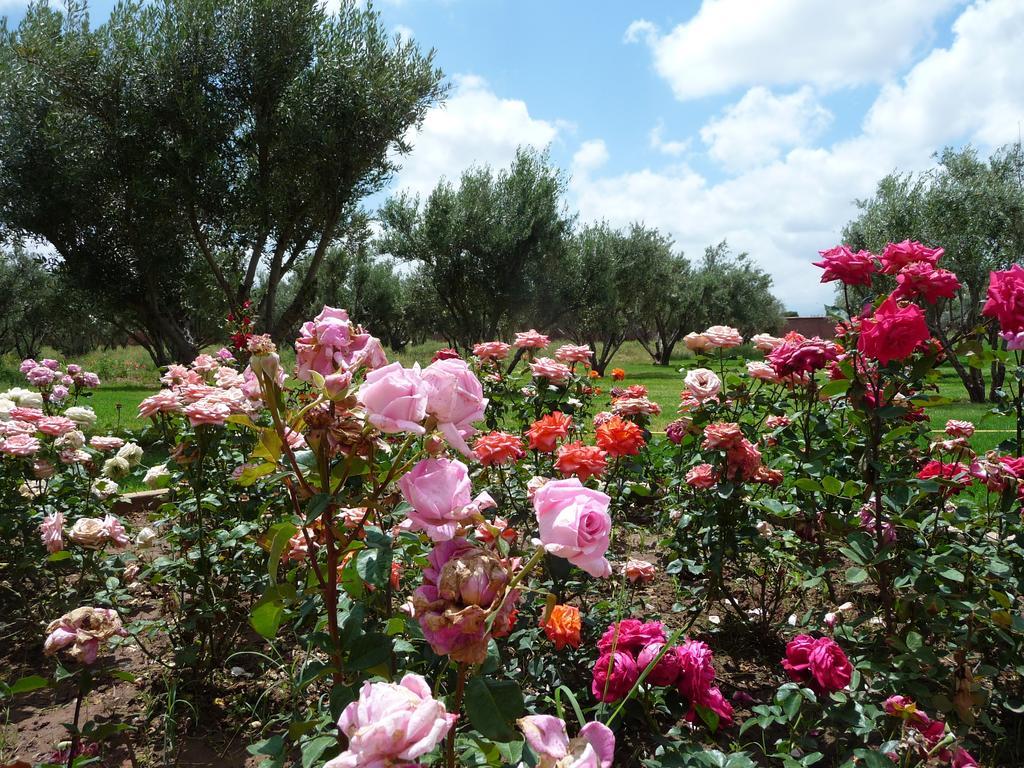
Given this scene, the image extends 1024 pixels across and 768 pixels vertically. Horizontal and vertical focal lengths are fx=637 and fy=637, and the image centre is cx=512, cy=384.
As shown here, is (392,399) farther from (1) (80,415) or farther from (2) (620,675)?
(1) (80,415)

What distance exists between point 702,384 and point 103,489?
7.44ft

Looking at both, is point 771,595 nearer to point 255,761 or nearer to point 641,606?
point 641,606

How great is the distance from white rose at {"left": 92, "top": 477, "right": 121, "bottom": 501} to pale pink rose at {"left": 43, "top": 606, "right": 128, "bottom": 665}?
123 centimetres

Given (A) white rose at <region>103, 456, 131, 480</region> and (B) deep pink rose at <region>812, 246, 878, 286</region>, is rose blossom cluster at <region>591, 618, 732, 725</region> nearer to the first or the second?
(B) deep pink rose at <region>812, 246, 878, 286</region>

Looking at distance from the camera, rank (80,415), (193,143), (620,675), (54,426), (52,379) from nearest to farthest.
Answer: (620,675)
(54,426)
(80,415)
(52,379)
(193,143)

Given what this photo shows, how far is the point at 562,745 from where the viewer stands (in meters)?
0.67

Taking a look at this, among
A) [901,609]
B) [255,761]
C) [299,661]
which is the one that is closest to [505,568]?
[901,609]

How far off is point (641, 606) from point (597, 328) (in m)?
22.3

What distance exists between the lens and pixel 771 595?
2.56 meters

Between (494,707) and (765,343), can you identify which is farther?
(765,343)

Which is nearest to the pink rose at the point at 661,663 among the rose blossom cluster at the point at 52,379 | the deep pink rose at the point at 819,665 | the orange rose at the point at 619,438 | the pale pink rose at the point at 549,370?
the deep pink rose at the point at 819,665

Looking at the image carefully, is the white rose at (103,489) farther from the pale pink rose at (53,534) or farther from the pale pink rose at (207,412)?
the pale pink rose at (207,412)

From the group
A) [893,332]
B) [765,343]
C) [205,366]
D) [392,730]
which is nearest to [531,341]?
[765,343]

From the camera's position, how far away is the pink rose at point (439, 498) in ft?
2.21
